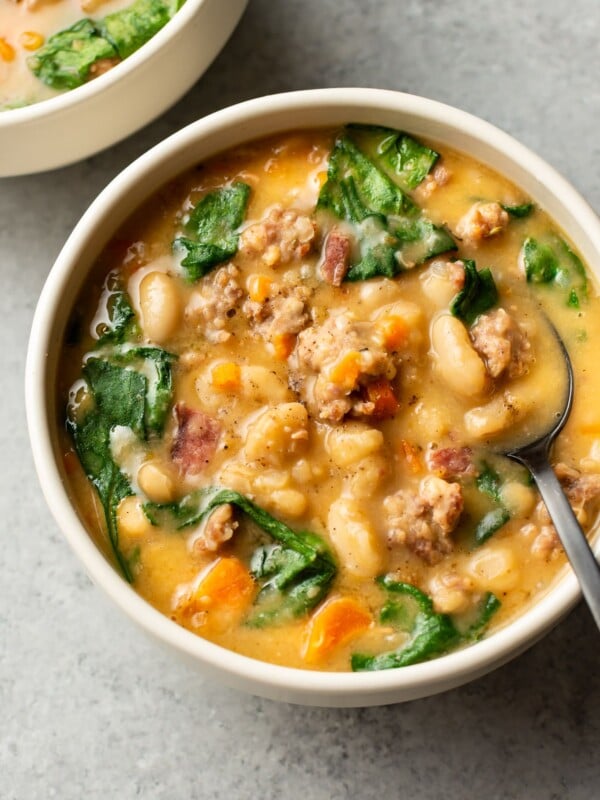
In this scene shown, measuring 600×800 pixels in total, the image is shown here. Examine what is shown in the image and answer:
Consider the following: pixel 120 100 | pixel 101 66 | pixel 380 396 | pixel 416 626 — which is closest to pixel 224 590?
pixel 416 626

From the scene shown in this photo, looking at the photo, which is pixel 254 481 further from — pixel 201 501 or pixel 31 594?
pixel 31 594

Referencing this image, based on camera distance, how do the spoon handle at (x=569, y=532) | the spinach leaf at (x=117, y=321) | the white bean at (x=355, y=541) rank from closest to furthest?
the spoon handle at (x=569, y=532)
the white bean at (x=355, y=541)
the spinach leaf at (x=117, y=321)

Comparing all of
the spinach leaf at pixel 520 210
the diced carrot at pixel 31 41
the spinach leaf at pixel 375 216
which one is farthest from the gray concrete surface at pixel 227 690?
the spinach leaf at pixel 375 216

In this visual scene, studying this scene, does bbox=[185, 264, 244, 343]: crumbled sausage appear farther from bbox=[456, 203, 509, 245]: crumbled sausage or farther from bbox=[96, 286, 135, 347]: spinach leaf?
bbox=[456, 203, 509, 245]: crumbled sausage

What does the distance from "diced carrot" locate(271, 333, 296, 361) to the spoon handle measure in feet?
1.83

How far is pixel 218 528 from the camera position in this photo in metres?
2.49

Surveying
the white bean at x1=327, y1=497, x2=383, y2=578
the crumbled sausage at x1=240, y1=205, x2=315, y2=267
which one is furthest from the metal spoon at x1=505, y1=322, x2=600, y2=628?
the crumbled sausage at x1=240, y1=205, x2=315, y2=267

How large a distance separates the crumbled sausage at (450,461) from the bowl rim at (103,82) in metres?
1.14

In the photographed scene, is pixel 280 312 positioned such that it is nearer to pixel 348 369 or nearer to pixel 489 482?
pixel 348 369

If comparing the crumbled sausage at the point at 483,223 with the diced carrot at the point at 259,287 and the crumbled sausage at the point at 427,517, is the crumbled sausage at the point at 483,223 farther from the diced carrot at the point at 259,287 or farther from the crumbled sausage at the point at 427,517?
the crumbled sausage at the point at 427,517

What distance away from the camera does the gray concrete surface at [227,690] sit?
9.52ft

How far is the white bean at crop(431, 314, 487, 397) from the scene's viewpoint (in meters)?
2.51

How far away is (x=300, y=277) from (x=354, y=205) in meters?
0.21

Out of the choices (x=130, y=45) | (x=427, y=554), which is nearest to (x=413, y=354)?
(x=427, y=554)
